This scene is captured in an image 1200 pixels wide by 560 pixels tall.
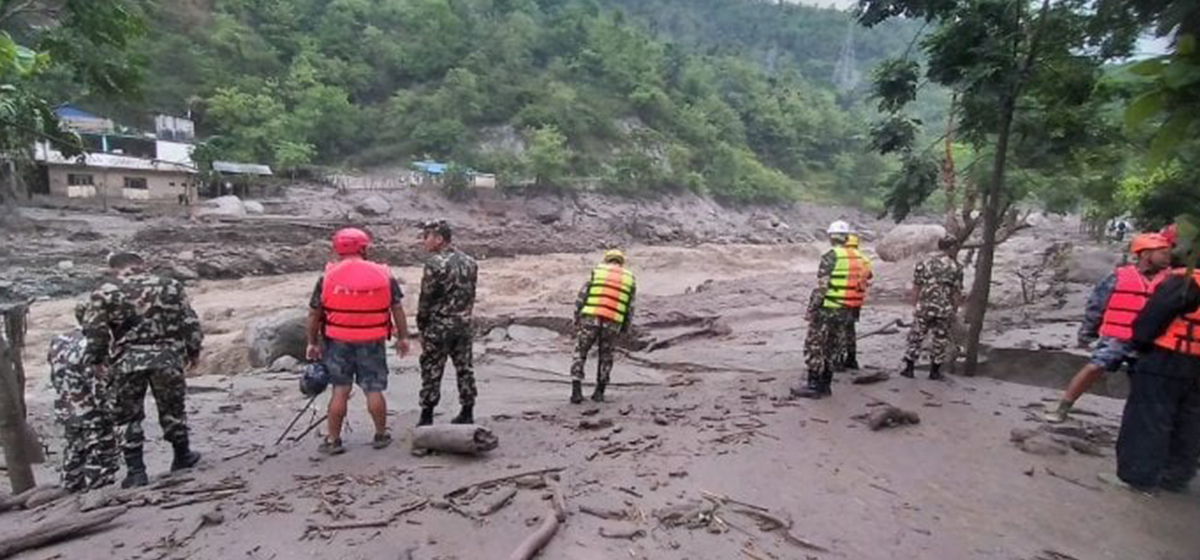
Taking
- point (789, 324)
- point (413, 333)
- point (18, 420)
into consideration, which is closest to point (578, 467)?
point (18, 420)

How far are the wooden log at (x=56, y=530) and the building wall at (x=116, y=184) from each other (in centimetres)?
3292

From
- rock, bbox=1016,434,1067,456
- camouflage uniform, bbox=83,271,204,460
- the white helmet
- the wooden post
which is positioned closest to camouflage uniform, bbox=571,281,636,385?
the white helmet

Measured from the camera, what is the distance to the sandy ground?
4.04m

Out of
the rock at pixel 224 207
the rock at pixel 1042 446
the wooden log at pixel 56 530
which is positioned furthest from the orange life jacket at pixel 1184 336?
the rock at pixel 224 207

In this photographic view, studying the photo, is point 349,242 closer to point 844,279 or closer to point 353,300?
point 353,300

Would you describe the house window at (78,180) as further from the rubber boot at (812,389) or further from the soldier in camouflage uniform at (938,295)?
the soldier in camouflage uniform at (938,295)

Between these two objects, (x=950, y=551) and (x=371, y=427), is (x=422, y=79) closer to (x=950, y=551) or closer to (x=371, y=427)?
(x=371, y=427)

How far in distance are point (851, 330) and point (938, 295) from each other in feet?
3.51

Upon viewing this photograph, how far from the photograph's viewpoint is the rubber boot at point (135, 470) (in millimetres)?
4945

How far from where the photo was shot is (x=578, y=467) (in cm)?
523

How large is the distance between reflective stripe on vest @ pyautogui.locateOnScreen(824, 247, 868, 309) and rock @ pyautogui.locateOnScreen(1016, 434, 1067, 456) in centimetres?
208

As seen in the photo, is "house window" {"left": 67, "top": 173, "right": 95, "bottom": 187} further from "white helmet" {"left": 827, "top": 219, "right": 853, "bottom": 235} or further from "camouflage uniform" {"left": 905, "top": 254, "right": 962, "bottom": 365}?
"camouflage uniform" {"left": 905, "top": 254, "right": 962, "bottom": 365}

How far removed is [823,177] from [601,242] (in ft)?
132

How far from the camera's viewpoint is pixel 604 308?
750cm
